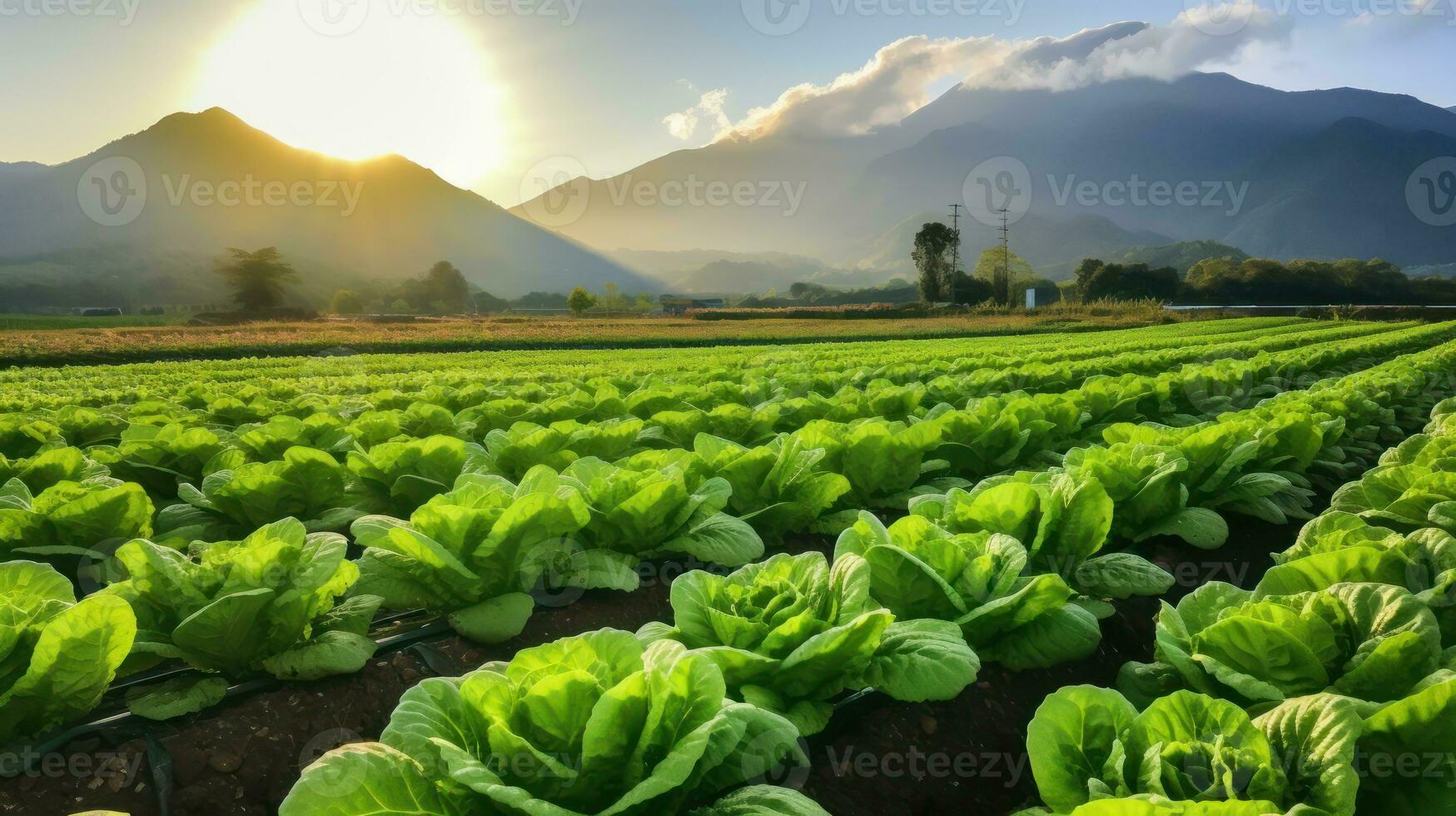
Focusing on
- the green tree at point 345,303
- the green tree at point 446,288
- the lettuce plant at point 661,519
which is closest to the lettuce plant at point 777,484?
the lettuce plant at point 661,519

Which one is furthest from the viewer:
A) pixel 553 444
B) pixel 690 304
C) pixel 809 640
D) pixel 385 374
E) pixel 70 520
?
pixel 690 304

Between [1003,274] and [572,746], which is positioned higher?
[1003,274]

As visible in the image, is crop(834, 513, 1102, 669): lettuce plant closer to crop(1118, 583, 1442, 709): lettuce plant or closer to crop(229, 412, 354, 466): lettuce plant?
crop(1118, 583, 1442, 709): lettuce plant

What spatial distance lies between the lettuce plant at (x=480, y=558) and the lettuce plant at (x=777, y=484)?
87 centimetres

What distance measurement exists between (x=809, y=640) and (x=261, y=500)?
2.93m

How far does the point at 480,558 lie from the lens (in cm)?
262

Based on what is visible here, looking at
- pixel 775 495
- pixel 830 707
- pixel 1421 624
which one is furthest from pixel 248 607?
pixel 1421 624

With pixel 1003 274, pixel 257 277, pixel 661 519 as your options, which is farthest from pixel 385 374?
pixel 1003 274

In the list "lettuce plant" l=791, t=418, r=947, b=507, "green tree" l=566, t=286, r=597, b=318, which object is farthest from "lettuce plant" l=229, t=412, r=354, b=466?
"green tree" l=566, t=286, r=597, b=318

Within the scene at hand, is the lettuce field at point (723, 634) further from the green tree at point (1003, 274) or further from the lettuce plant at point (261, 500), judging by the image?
the green tree at point (1003, 274)

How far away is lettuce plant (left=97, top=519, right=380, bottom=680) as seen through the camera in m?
2.23

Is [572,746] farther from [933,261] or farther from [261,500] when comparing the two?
[933,261]

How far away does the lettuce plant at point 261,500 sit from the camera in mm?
3461

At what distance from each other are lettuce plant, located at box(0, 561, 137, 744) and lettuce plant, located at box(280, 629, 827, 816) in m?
0.93
